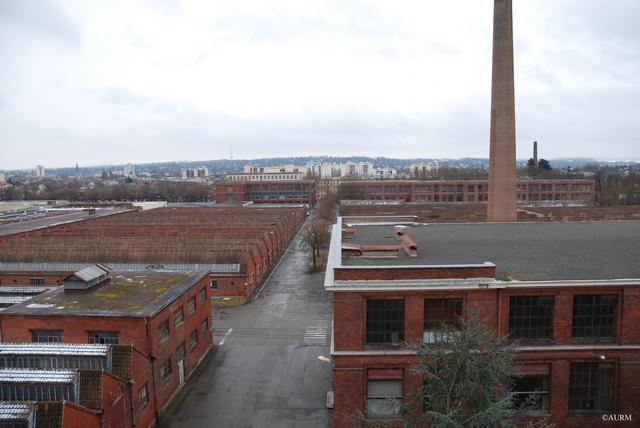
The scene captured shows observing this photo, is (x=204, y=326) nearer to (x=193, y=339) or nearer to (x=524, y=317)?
(x=193, y=339)

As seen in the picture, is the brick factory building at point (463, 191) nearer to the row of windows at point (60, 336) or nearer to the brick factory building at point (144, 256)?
the brick factory building at point (144, 256)

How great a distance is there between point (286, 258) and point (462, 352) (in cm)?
4376

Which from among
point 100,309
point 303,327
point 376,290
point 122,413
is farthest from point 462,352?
point 303,327

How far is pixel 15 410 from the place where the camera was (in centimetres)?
1371

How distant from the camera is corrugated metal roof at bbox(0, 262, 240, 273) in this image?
38.2 meters

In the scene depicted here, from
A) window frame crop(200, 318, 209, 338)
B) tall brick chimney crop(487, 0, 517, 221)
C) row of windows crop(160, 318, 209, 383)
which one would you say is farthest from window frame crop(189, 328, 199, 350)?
tall brick chimney crop(487, 0, 517, 221)

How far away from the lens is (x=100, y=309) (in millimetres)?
20141

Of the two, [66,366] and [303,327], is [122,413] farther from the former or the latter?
[303,327]

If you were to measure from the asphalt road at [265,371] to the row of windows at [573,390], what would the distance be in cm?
389

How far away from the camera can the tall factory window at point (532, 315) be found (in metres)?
16.7

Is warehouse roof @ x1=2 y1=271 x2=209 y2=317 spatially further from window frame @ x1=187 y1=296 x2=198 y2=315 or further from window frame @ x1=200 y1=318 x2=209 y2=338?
window frame @ x1=200 y1=318 x2=209 y2=338

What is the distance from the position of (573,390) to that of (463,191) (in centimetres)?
9138

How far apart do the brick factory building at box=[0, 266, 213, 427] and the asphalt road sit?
1458 millimetres

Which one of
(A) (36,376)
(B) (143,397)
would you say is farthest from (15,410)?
(B) (143,397)
